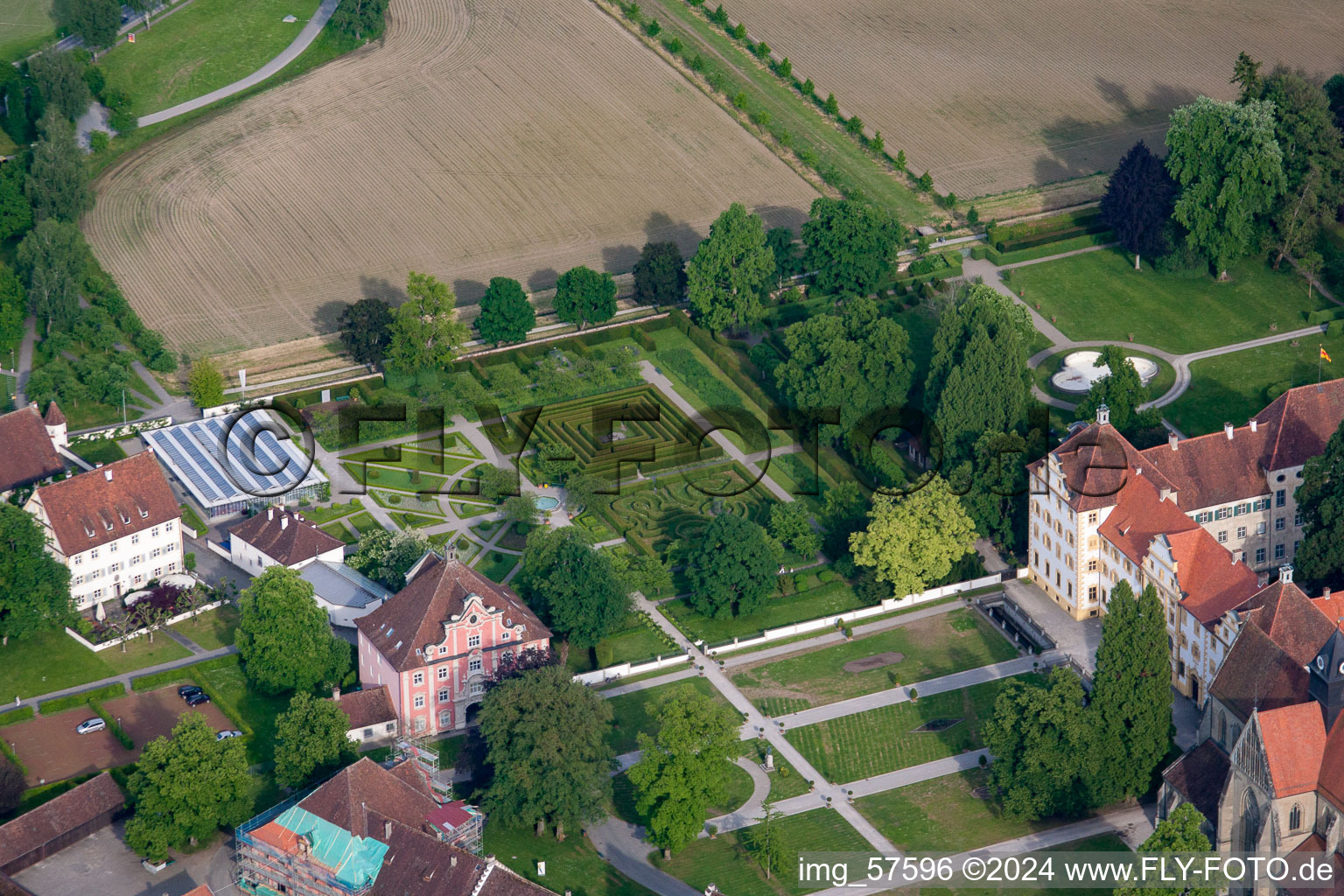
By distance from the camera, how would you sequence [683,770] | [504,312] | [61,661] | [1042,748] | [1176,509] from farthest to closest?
[504,312] → [61,661] → [1176,509] → [1042,748] → [683,770]

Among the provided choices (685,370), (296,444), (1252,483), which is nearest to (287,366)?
(296,444)

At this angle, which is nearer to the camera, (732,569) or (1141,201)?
(732,569)

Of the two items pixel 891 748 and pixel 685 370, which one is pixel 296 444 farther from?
pixel 891 748

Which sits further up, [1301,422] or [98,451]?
[1301,422]

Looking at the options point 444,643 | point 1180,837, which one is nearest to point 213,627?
point 444,643

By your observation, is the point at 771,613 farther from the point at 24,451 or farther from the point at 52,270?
the point at 52,270
